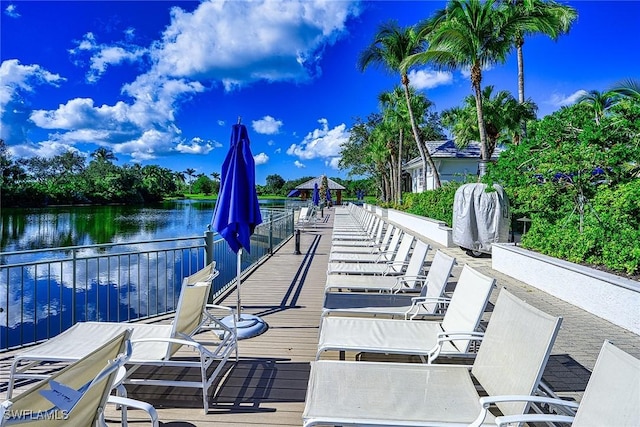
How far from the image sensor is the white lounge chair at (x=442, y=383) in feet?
6.57

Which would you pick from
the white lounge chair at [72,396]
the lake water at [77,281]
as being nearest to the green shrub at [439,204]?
the lake water at [77,281]

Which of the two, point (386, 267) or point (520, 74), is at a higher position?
point (520, 74)

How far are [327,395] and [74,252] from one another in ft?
10.9

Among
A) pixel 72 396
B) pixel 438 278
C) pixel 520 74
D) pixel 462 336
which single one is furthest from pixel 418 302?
pixel 520 74

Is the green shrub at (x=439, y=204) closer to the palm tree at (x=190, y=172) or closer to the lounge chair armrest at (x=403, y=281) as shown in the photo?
the lounge chair armrest at (x=403, y=281)

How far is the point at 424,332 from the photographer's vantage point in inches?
131

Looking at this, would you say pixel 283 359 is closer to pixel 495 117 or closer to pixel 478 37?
pixel 478 37

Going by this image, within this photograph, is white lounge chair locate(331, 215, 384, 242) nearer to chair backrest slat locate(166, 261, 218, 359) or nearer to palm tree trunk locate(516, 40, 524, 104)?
chair backrest slat locate(166, 261, 218, 359)

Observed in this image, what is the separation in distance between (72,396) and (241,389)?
1.78 meters

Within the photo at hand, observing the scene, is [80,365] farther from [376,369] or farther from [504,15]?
[504,15]

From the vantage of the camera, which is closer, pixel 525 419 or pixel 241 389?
pixel 525 419

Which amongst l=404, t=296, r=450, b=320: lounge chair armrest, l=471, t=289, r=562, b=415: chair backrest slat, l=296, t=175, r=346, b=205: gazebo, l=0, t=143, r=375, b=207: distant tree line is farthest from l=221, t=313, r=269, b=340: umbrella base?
l=0, t=143, r=375, b=207: distant tree line

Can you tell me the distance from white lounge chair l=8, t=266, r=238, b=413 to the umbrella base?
0.53m

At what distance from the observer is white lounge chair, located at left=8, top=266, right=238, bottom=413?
272 centimetres
